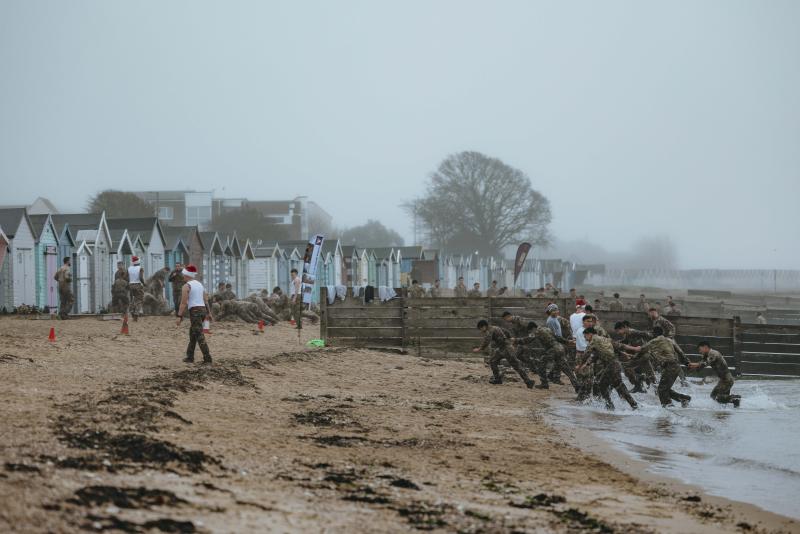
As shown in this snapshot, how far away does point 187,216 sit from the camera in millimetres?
92562

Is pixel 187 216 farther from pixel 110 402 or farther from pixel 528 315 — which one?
pixel 110 402

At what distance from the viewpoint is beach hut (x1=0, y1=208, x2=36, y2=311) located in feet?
101

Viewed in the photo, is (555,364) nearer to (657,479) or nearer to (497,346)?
(497,346)

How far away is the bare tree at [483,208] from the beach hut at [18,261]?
75255 mm

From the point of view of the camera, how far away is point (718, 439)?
547 inches

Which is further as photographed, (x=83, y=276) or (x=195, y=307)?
(x=83, y=276)

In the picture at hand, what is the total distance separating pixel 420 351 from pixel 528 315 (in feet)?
9.95

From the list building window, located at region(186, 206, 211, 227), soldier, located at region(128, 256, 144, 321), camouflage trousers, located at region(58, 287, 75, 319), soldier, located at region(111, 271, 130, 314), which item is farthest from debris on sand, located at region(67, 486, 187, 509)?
building window, located at region(186, 206, 211, 227)

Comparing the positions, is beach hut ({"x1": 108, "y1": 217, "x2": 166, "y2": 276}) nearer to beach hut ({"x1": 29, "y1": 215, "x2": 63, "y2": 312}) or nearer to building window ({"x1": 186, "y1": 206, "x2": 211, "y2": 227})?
beach hut ({"x1": 29, "y1": 215, "x2": 63, "y2": 312})

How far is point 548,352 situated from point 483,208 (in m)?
86.4

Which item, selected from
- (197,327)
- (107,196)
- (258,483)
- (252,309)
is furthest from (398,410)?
(107,196)

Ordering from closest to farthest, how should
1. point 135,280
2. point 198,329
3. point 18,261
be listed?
point 198,329 → point 135,280 → point 18,261

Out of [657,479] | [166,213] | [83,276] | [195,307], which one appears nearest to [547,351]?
[195,307]

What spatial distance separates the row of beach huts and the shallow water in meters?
21.3
